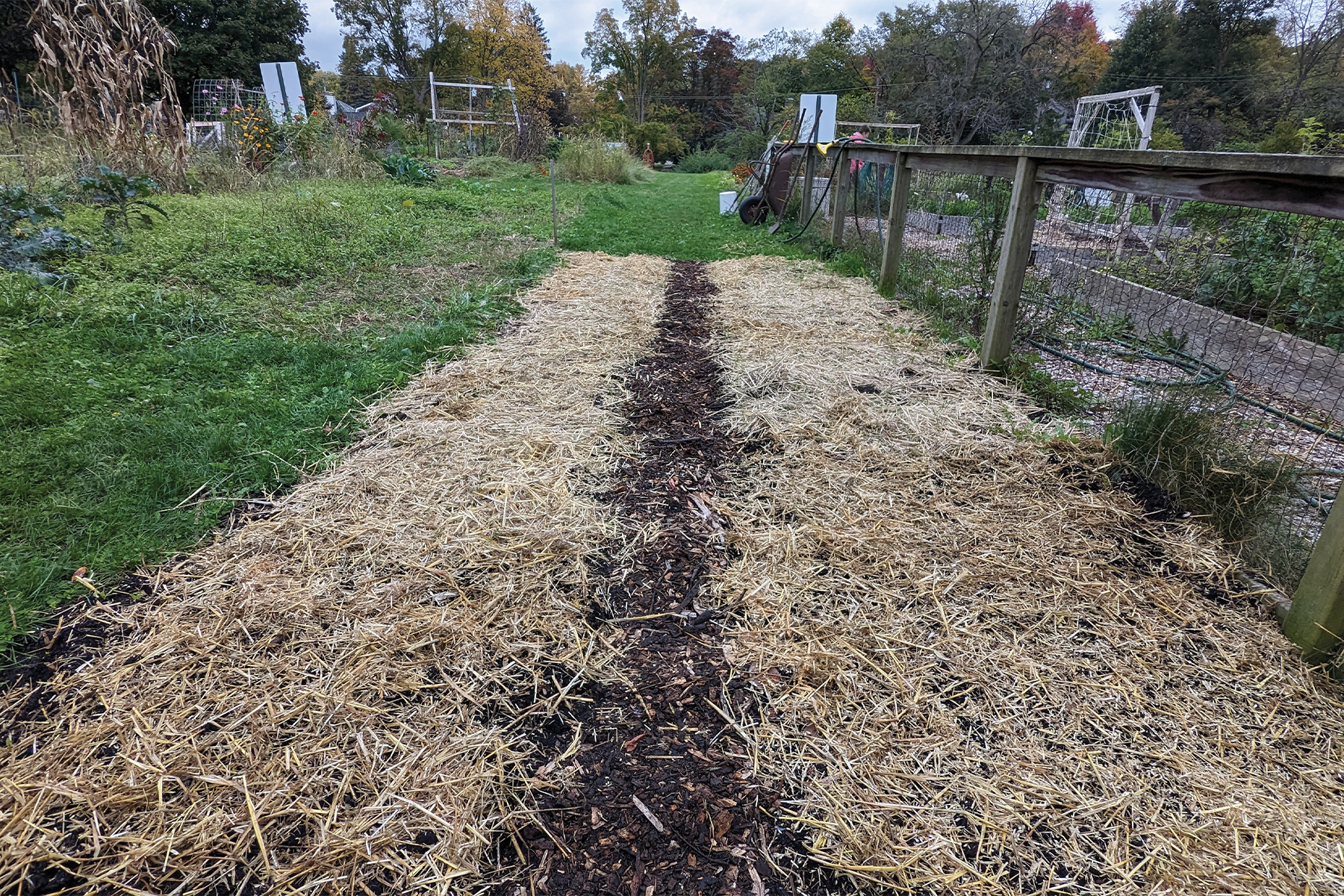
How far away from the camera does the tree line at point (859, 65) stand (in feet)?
64.8

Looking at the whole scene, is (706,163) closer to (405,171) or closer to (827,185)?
(405,171)

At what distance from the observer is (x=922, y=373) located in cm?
450

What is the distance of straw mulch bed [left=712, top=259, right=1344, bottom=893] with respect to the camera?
5.12ft

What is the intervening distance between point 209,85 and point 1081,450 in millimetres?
29234

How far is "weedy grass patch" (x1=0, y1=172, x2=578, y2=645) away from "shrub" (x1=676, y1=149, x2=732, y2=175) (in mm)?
25121

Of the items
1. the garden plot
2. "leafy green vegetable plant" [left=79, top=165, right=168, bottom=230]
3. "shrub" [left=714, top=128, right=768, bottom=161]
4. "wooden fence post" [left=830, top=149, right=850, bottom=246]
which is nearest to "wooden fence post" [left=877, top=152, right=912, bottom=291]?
"wooden fence post" [left=830, top=149, right=850, bottom=246]

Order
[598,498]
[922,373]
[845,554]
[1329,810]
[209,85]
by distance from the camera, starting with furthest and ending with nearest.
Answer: [209,85]
[922,373]
[598,498]
[845,554]
[1329,810]

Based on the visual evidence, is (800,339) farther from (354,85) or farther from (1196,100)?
(354,85)

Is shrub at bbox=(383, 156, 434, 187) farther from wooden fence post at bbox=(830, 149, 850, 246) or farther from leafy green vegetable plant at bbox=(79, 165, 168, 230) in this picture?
wooden fence post at bbox=(830, 149, 850, 246)

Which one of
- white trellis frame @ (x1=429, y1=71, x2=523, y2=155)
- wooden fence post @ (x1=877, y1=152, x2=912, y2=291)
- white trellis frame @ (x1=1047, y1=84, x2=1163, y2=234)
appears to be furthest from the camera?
white trellis frame @ (x1=429, y1=71, x2=523, y2=155)

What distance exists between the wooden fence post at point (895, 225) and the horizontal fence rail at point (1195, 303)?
15 millimetres

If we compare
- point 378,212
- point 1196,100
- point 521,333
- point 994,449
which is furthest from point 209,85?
point 1196,100

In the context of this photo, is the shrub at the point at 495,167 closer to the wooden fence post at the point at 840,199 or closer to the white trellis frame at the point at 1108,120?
the wooden fence post at the point at 840,199

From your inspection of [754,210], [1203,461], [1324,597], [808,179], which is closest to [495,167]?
[754,210]
